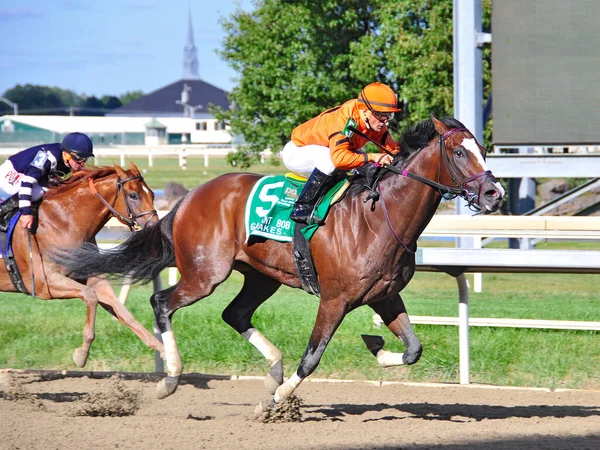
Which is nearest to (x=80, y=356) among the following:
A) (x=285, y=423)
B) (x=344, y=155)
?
(x=285, y=423)

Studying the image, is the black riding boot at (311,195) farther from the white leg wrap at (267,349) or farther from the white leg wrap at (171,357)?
the white leg wrap at (171,357)

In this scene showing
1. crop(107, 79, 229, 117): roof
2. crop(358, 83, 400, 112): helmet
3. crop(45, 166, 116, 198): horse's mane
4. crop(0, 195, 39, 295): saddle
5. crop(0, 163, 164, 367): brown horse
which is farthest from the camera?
crop(107, 79, 229, 117): roof

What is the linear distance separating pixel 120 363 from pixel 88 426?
219 centimetres

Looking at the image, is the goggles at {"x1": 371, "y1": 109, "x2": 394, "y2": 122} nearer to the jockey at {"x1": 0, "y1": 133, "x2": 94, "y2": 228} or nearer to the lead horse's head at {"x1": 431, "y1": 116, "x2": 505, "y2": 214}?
the lead horse's head at {"x1": 431, "y1": 116, "x2": 505, "y2": 214}

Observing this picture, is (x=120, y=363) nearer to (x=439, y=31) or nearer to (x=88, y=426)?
(x=88, y=426)

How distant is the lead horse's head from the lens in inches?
172

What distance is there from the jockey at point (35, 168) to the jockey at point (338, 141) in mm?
1896

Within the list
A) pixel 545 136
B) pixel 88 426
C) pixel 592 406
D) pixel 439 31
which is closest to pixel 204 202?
pixel 88 426

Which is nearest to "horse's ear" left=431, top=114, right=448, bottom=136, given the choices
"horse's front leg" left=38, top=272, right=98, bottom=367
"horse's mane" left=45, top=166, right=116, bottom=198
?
"horse's front leg" left=38, top=272, right=98, bottom=367

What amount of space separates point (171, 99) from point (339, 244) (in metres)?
94.4

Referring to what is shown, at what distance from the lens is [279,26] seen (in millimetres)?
17359

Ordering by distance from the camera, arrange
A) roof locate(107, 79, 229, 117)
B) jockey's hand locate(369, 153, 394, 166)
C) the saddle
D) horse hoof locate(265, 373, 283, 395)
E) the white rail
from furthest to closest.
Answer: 1. roof locate(107, 79, 229, 117)
2. the saddle
3. the white rail
4. horse hoof locate(265, 373, 283, 395)
5. jockey's hand locate(369, 153, 394, 166)

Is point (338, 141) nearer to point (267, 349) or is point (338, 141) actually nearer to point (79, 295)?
point (267, 349)

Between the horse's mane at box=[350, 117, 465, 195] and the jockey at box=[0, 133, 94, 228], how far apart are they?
2292mm
